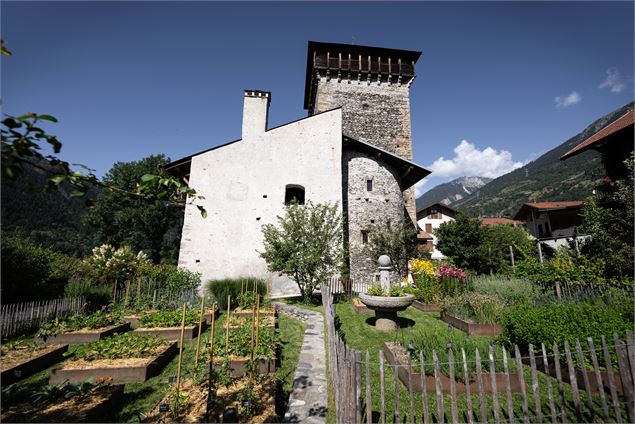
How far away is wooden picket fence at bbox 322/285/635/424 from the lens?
310cm

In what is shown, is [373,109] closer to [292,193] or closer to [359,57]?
[359,57]

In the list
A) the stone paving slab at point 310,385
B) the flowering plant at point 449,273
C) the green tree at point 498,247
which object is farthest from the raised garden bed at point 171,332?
the green tree at point 498,247

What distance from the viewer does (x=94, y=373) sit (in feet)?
15.6

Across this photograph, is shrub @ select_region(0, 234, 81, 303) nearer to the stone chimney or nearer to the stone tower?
the stone chimney

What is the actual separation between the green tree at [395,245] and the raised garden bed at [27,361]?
511 inches

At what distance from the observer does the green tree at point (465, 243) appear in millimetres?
21547

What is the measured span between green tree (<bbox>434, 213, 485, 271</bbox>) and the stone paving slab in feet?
60.7

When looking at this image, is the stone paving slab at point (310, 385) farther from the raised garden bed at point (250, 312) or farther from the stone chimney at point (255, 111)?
the stone chimney at point (255, 111)

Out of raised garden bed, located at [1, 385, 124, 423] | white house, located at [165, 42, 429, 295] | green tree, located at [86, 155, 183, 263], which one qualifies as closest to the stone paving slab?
raised garden bed, located at [1, 385, 124, 423]

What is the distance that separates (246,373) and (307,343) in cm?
176

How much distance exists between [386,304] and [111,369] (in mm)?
5816

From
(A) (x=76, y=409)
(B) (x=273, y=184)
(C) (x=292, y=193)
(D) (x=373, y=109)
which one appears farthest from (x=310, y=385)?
(D) (x=373, y=109)

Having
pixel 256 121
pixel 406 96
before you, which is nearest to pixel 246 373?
pixel 256 121

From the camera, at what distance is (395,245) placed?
15.0 meters
